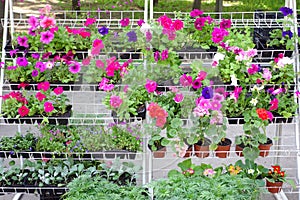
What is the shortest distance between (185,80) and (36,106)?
0.99 m

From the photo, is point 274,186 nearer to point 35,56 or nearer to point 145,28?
point 145,28

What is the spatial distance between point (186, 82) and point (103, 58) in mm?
625

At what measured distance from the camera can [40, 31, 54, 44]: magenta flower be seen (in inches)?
125

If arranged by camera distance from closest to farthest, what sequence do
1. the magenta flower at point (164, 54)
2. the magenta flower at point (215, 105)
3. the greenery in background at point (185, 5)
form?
1. the magenta flower at point (215, 105)
2. the magenta flower at point (164, 54)
3. the greenery in background at point (185, 5)

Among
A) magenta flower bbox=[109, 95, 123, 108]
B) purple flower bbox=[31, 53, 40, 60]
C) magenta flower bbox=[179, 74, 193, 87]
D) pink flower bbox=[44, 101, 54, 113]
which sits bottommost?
pink flower bbox=[44, 101, 54, 113]

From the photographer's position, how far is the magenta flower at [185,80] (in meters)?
3.10

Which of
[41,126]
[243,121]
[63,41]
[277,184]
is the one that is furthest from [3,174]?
[277,184]

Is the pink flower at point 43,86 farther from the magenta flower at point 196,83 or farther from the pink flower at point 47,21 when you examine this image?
the magenta flower at point 196,83

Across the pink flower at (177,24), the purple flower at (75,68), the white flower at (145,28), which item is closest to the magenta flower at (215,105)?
the pink flower at (177,24)

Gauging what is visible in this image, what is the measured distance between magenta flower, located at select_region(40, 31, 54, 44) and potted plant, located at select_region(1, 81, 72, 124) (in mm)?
267

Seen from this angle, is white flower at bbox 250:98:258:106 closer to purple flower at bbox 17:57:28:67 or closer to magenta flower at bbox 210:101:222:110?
magenta flower at bbox 210:101:222:110

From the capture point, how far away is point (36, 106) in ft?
10.5

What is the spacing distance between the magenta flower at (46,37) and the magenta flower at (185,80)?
0.89 meters

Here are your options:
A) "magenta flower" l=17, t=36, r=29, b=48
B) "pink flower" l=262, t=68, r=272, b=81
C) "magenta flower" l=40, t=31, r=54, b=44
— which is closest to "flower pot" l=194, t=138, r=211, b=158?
"pink flower" l=262, t=68, r=272, b=81
